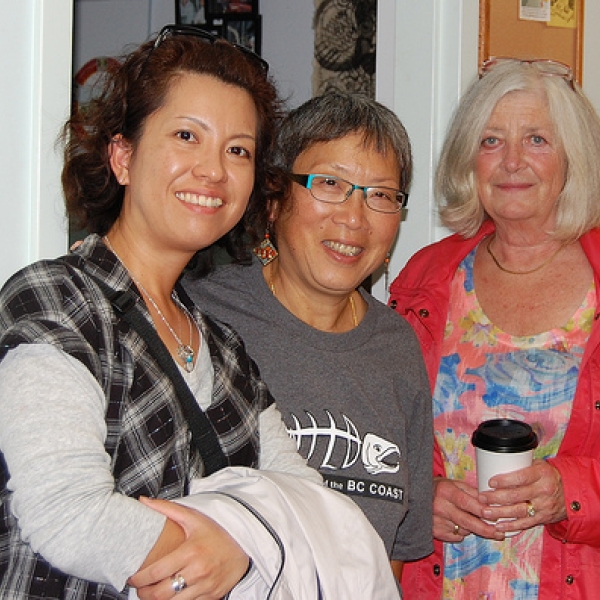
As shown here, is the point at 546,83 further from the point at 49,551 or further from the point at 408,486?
the point at 49,551

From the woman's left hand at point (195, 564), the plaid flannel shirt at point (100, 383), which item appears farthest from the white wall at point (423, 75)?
the woman's left hand at point (195, 564)

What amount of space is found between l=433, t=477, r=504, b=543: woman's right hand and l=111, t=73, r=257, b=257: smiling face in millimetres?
907

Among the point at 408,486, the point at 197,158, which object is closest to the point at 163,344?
the point at 197,158

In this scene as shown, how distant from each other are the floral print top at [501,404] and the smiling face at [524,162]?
0.24 metres

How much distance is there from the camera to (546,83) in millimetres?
2176

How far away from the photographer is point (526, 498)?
192 centimetres

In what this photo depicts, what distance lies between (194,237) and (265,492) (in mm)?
411

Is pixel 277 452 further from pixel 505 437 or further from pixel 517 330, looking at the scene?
pixel 517 330

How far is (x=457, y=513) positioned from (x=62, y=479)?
114 cm

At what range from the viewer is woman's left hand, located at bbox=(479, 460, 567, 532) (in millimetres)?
1891

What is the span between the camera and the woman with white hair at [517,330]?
1.98 m

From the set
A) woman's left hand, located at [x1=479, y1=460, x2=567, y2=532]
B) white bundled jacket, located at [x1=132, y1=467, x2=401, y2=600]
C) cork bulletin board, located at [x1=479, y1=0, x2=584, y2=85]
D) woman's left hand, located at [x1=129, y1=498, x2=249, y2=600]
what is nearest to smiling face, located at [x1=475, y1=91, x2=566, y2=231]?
cork bulletin board, located at [x1=479, y1=0, x2=584, y2=85]

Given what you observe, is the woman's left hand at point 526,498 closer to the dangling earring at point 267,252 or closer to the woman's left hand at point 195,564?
the dangling earring at point 267,252

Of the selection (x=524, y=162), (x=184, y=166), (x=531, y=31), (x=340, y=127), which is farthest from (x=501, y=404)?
(x=531, y=31)
